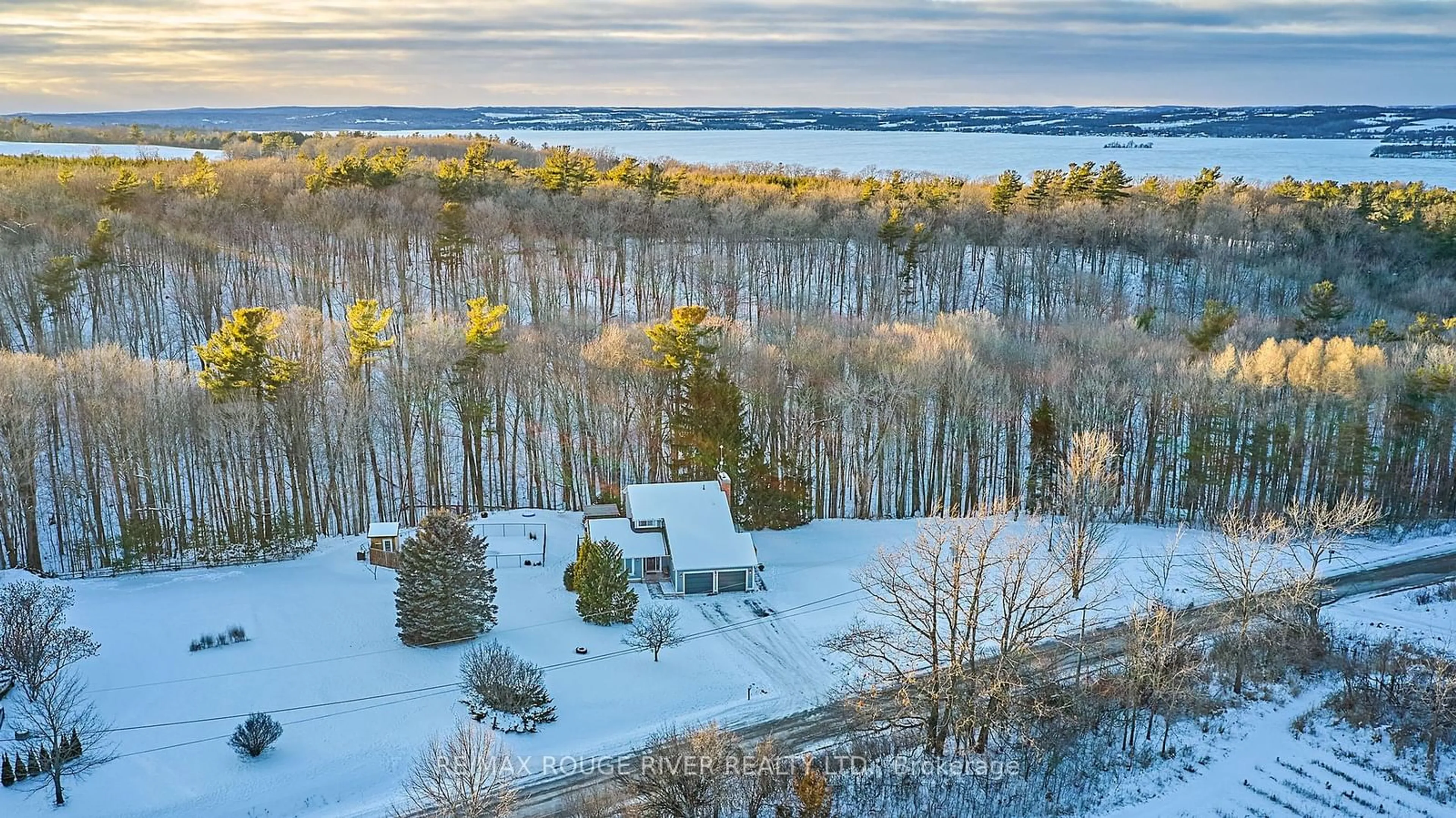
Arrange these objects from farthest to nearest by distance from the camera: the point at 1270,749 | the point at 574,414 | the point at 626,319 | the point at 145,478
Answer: the point at 626,319
the point at 574,414
the point at 145,478
the point at 1270,749

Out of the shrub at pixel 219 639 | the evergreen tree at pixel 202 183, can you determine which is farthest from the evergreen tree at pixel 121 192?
the shrub at pixel 219 639

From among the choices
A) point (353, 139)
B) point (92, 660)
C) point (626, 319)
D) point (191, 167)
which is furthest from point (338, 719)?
point (353, 139)

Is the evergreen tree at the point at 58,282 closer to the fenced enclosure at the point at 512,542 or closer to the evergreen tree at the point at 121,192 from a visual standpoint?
the evergreen tree at the point at 121,192

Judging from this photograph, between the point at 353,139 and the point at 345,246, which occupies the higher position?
the point at 353,139

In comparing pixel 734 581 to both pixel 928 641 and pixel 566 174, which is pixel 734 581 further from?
pixel 566 174

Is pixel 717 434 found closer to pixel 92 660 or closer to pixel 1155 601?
pixel 1155 601

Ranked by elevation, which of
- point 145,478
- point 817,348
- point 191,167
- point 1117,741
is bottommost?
point 1117,741
